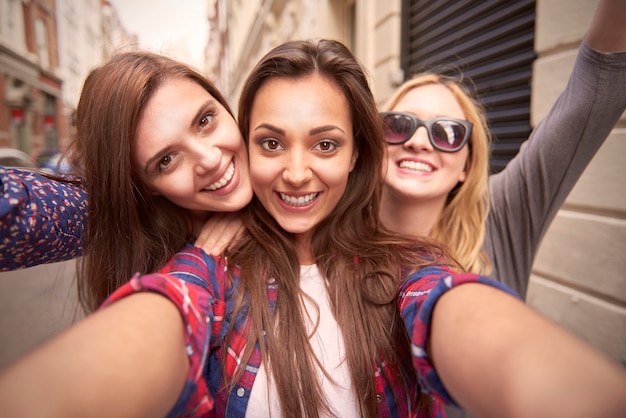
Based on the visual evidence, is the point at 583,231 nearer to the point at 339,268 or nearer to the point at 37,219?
the point at 339,268

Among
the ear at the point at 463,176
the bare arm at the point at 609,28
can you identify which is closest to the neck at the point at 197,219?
the ear at the point at 463,176

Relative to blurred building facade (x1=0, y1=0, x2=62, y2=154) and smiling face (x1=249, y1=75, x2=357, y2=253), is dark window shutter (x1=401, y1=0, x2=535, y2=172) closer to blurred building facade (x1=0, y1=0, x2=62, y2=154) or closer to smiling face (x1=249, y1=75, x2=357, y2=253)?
smiling face (x1=249, y1=75, x2=357, y2=253)

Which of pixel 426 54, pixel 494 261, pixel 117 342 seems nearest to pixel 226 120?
pixel 117 342

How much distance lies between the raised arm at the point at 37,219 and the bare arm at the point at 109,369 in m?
0.53

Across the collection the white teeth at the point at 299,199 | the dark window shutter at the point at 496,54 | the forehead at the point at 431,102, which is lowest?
the white teeth at the point at 299,199

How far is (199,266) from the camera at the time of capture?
1192mm

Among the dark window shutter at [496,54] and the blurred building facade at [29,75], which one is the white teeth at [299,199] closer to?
the dark window shutter at [496,54]

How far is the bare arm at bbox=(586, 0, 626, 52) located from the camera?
1.22m

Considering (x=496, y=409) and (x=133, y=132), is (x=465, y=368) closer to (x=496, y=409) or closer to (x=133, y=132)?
(x=496, y=409)

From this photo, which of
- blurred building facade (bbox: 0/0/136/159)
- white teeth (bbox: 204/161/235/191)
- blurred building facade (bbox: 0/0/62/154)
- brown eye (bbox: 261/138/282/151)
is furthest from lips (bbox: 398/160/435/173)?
blurred building facade (bbox: 0/0/62/154)

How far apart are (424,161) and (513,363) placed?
1.32 metres

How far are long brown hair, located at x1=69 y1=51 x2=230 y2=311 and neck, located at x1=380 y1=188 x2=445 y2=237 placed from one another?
3.72 ft

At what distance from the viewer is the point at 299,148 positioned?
126cm

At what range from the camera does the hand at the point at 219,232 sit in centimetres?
132
